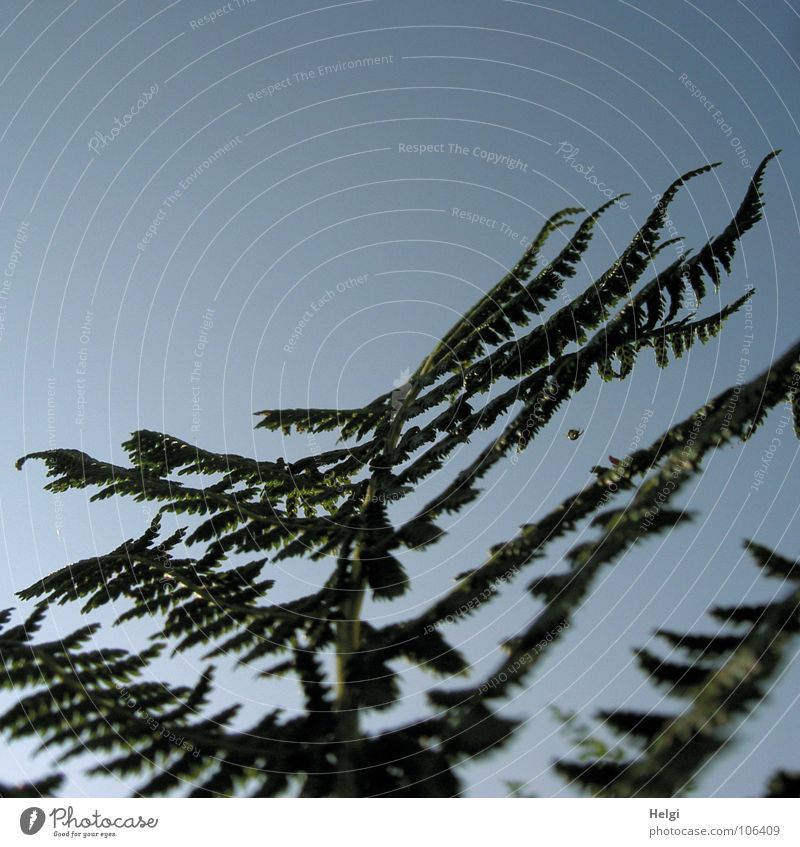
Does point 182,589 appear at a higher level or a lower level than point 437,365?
lower

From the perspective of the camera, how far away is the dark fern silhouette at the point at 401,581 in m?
3.94

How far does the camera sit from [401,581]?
200 inches

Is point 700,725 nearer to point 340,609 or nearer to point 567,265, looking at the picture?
point 340,609

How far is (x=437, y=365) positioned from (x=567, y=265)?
4.71 ft

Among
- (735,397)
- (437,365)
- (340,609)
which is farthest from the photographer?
(437,365)

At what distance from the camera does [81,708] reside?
4648 mm

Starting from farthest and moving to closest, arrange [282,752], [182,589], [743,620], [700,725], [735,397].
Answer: [182,589], [735,397], [282,752], [743,620], [700,725]

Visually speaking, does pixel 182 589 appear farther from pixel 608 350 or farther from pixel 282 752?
pixel 608 350

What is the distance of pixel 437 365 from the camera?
21.2 feet

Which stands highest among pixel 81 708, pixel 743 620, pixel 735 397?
pixel 735 397

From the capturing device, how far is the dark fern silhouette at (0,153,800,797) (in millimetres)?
3943
